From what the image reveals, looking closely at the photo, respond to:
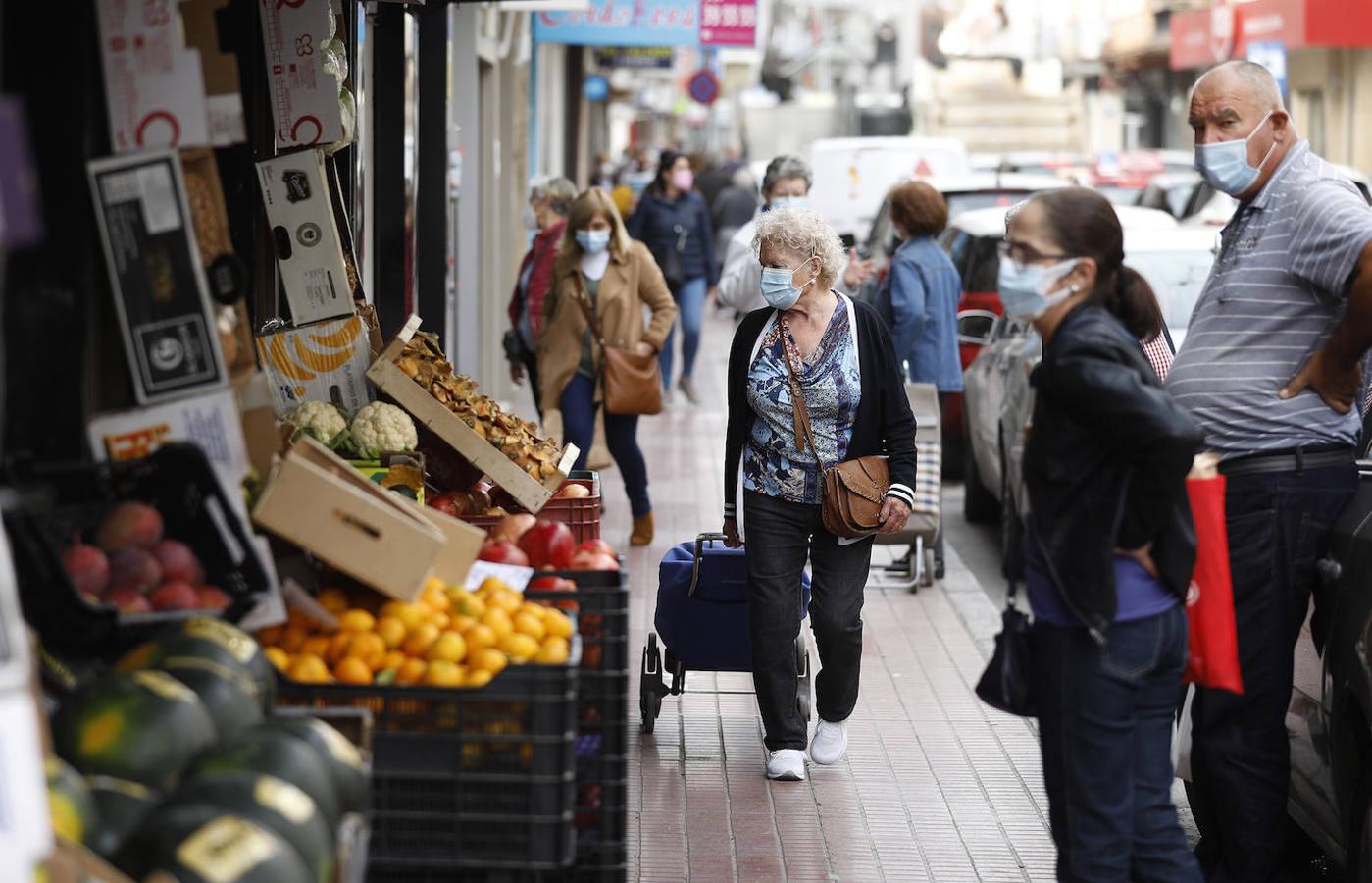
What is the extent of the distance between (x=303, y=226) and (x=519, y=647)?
241 centimetres

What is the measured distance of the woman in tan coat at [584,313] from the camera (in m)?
9.39

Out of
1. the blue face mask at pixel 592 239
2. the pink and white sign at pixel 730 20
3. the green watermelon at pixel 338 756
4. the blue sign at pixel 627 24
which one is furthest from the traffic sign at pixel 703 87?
the green watermelon at pixel 338 756

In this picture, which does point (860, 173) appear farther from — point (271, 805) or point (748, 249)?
point (271, 805)

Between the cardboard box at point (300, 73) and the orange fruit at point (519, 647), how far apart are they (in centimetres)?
243

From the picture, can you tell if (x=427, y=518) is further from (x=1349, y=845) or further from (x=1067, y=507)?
(x=1349, y=845)

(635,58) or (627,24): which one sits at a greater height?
(635,58)

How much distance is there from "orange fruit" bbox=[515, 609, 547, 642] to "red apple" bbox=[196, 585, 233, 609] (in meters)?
0.64

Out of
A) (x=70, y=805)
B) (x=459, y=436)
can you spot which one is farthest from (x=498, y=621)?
(x=459, y=436)

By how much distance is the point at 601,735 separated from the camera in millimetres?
4023

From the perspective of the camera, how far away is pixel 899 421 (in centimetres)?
577

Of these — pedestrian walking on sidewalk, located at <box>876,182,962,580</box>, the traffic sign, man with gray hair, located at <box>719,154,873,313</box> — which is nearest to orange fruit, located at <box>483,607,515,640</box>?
man with gray hair, located at <box>719,154,873,313</box>

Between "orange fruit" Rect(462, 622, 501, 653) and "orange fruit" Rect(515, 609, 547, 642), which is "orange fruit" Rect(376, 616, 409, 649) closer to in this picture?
"orange fruit" Rect(462, 622, 501, 653)

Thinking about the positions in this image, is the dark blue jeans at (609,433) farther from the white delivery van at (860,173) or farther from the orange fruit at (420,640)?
the white delivery van at (860,173)

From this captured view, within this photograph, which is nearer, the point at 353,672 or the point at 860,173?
the point at 353,672
